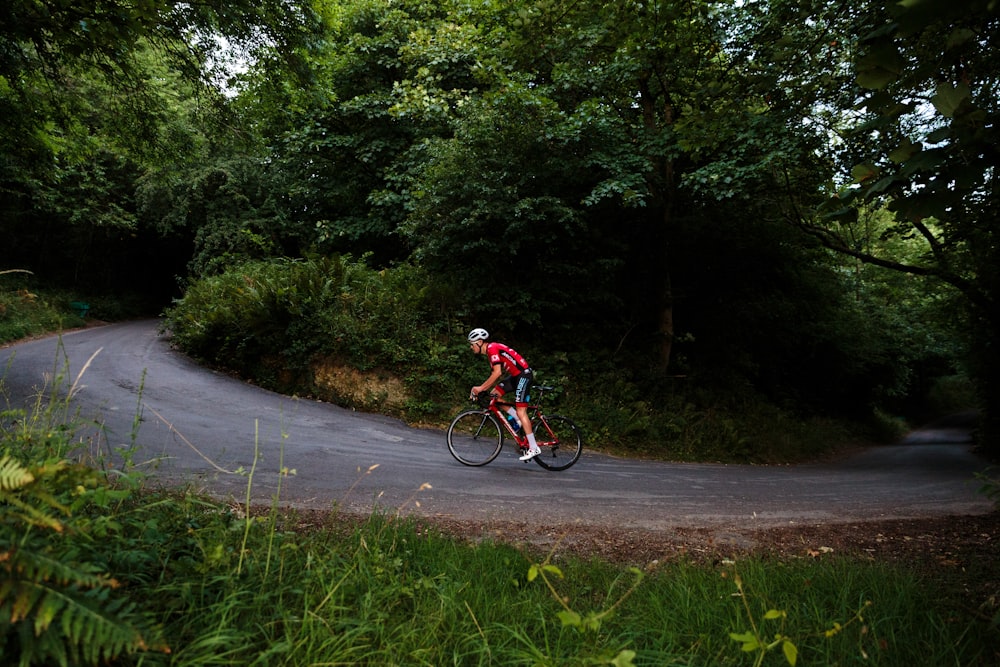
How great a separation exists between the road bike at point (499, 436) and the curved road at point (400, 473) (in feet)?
0.70

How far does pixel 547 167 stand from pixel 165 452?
871 cm

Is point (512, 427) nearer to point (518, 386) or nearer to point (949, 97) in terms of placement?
point (518, 386)

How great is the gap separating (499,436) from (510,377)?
2.92 feet

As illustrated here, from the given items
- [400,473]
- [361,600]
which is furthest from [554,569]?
[400,473]

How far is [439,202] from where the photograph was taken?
11484 mm

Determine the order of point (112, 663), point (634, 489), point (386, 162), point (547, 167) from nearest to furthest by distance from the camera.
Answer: point (112, 663)
point (634, 489)
point (547, 167)
point (386, 162)

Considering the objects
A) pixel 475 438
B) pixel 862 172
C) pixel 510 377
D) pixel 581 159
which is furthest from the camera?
pixel 581 159

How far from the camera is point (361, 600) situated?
259 cm

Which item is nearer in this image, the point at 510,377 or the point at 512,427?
the point at 512,427

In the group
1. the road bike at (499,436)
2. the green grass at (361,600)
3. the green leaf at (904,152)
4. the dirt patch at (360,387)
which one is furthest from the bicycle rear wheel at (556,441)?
the green leaf at (904,152)

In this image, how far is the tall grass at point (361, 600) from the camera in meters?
1.72

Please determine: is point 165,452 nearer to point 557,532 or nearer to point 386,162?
point 557,532

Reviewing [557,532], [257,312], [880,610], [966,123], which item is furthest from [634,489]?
[257,312]

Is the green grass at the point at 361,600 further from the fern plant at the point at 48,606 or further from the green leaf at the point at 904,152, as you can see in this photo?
the green leaf at the point at 904,152
